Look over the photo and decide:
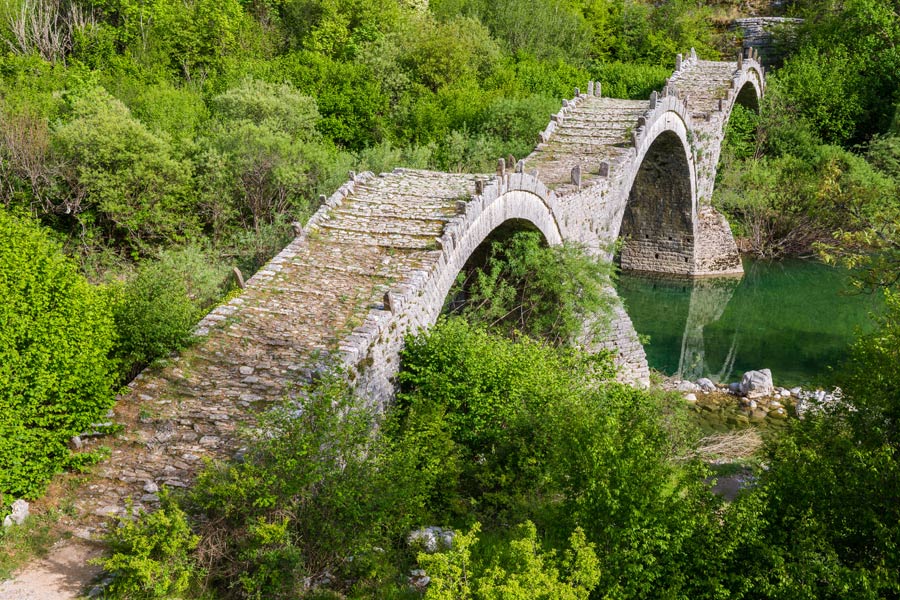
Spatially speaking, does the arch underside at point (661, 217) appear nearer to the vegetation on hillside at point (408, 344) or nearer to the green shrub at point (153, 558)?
the vegetation on hillside at point (408, 344)

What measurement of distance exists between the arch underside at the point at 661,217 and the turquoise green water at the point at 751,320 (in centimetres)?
83

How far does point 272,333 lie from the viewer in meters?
12.3

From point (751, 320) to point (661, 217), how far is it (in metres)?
6.25

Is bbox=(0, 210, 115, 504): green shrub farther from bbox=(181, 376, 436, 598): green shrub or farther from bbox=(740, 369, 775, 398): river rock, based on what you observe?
bbox=(740, 369, 775, 398): river rock

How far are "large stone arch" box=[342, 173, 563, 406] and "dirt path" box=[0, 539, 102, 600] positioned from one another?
411cm

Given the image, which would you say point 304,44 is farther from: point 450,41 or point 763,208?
point 763,208

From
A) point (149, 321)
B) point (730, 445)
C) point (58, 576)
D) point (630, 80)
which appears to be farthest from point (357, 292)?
point (630, 80)

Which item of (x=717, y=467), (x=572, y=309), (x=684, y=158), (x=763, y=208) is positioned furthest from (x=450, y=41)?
(x=717, y=467)

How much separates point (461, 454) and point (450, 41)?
28.5m


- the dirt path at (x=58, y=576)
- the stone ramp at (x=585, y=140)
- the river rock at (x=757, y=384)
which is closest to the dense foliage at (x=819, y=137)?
the stone ramp at (x=585, y=140)

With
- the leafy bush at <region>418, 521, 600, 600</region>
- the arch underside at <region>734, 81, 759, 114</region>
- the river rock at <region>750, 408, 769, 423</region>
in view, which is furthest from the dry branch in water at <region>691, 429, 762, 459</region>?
the arch underside at <region>734, 81, 759, 114</region>

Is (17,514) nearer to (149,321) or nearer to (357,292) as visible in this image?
(149,321)

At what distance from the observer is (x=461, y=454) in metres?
11.8

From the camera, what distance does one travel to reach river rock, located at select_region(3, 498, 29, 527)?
847 centimetres
